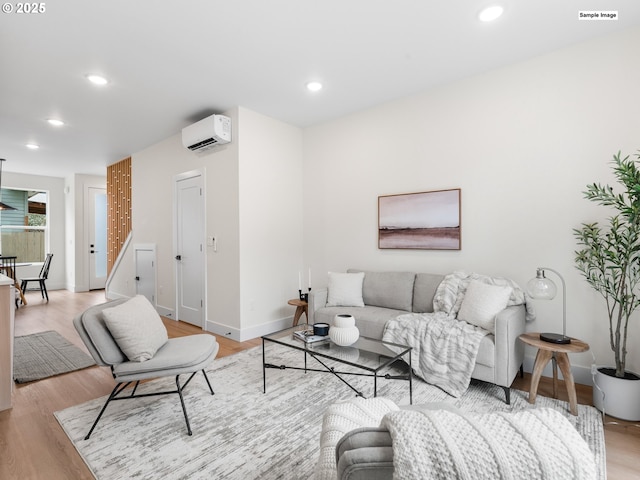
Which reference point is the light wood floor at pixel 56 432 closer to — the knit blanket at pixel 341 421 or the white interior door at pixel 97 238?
the knit blanket at pixel 341 421

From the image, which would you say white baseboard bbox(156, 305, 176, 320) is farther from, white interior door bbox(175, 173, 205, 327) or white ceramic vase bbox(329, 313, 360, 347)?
white ceramic vase bbox(329, 313, 360, 347)

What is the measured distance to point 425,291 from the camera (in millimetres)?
3186

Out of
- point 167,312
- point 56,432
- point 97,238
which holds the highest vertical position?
point 97,238

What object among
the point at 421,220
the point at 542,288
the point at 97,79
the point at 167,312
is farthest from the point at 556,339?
the point at 167,312

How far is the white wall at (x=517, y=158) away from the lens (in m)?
2.49

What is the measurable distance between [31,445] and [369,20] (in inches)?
138

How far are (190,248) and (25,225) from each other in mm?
5619

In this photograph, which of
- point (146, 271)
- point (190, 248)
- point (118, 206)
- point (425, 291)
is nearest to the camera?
point (425, 291)

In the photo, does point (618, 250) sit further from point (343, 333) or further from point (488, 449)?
point (488, 449)

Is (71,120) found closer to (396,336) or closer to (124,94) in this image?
(124,94)

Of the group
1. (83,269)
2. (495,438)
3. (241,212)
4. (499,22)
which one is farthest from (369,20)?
(83,269)

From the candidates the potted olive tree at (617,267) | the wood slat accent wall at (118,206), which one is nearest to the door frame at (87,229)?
the wood slat accent wall at (118,206)

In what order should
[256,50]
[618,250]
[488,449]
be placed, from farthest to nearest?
[256,50]
[618,250]
[488,449]

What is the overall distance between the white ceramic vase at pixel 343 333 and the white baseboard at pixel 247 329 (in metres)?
1.73
